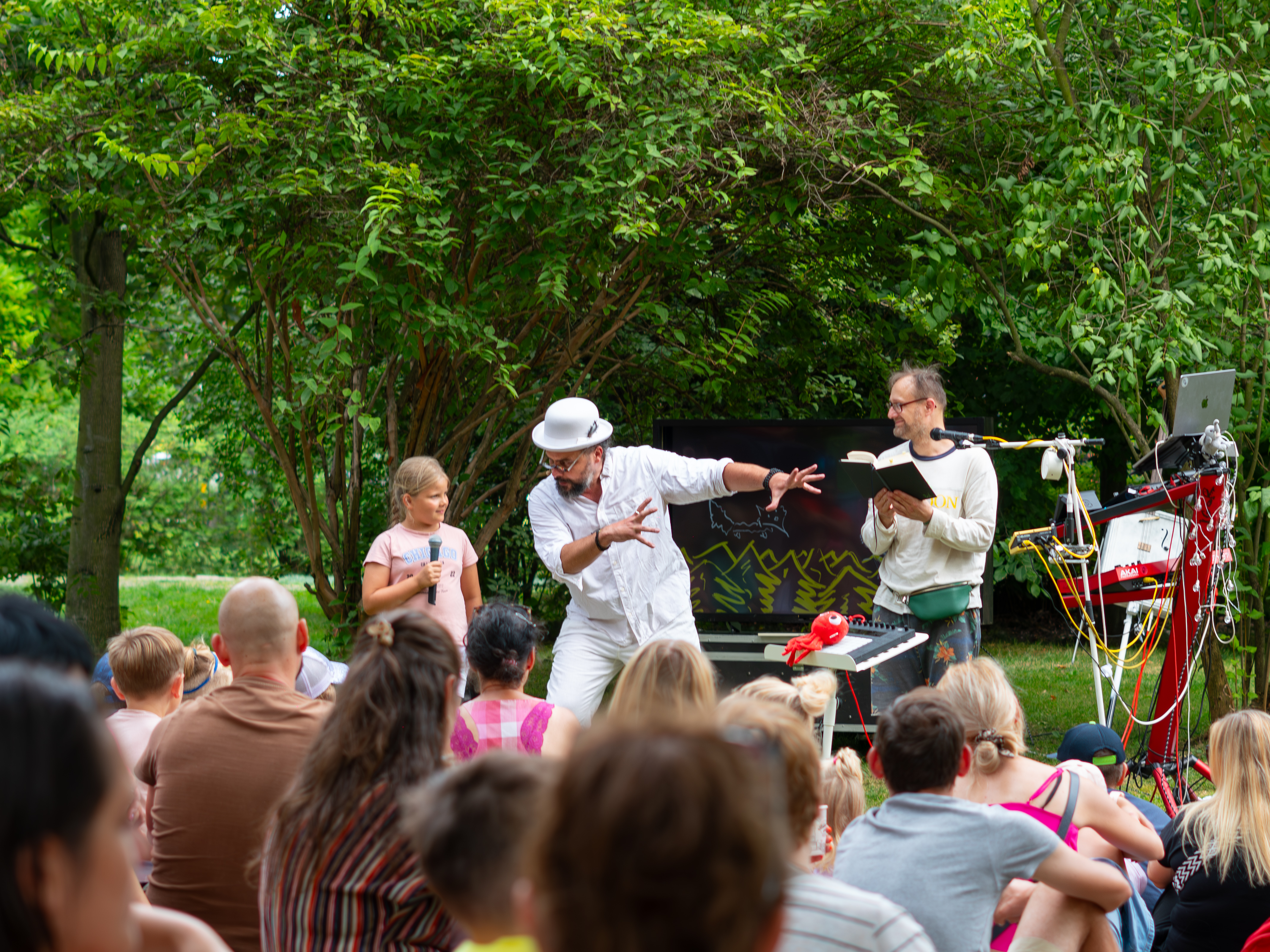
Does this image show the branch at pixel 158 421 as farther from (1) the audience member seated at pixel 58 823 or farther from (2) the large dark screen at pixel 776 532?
(1) the audience member seated at pixel 58 823

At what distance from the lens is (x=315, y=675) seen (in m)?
4.33

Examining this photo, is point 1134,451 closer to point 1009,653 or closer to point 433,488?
point 433,488

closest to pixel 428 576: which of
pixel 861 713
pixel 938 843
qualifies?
pixel 861 713

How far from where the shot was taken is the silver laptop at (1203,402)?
4949 mm

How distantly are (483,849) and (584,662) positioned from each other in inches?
122

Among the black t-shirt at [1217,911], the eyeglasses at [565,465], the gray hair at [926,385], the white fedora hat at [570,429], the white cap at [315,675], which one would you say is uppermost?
the gray hair at [926,385]

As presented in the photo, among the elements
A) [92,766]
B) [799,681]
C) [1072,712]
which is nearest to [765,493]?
[1072,712]

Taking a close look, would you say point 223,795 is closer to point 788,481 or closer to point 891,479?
point 788,481

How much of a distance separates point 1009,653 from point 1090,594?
20.2 ft

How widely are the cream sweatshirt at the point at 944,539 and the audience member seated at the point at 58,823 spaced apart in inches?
151

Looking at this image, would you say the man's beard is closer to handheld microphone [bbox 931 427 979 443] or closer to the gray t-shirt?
handheld microphone [bbox 931 427 979 443]

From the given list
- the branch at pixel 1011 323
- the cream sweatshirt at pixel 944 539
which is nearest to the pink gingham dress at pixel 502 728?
the cream sweatshirt at pixel 944 539

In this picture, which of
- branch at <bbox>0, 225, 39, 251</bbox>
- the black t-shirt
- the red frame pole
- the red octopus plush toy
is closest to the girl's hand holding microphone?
the red octopus plush toy

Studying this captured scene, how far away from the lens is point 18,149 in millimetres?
6281
